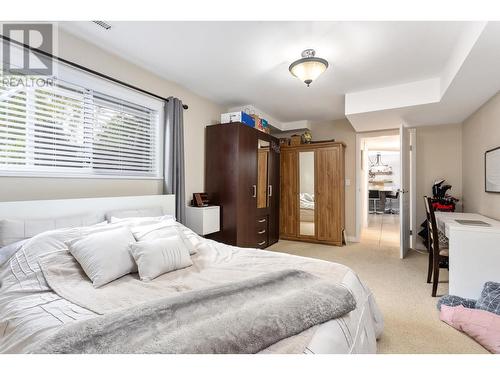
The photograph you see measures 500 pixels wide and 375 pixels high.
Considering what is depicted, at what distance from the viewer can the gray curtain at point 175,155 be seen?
9.49 feet

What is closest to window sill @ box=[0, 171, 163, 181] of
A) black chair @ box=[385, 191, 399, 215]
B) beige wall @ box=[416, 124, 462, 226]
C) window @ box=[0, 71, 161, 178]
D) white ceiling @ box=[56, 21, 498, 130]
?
window @ box=[0, 71, 161, 178]

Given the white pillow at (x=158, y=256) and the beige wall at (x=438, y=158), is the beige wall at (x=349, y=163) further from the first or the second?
the white pillow at (x=158, y=256)

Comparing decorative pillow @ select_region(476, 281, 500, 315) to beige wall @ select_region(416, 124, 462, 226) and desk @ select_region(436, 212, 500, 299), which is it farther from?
beige wall @ select_region(416, 124, 462, 226)

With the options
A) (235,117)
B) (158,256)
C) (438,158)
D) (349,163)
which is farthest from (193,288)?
(438,158)

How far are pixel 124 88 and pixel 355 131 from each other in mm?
3989

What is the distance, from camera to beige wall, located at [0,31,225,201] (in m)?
1.92

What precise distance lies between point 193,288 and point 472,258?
8.16 feet

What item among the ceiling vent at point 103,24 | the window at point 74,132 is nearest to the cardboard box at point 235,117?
the window at point 74,132

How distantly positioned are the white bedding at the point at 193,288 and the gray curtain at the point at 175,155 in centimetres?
106

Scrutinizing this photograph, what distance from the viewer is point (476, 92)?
267cm

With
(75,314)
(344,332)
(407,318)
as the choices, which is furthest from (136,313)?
(407,318)

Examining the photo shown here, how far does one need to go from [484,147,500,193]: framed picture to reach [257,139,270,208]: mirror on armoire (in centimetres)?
290

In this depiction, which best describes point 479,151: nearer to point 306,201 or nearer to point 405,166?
point 405,166
